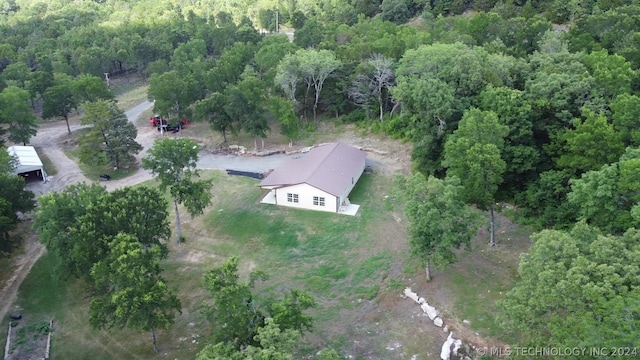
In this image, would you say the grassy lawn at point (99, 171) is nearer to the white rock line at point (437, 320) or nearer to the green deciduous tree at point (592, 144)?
the white rock line at point (437, 320)

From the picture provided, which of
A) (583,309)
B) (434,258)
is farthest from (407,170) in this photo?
(583,309)

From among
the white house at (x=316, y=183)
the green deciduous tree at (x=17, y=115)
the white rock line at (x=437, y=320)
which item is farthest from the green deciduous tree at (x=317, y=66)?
the white rock line at (x=437, y=320)

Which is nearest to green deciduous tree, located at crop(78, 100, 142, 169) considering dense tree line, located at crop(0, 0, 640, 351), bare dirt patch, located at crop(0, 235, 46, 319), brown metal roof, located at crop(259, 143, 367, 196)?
dense tree line, located at crop(0, 0, 640, 351)

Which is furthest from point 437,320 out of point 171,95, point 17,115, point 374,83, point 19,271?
point 17,115

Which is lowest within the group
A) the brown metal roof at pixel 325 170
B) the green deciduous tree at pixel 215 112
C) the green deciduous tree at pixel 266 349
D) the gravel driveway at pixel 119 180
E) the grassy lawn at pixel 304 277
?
the grassy lawn at pixel 304 277

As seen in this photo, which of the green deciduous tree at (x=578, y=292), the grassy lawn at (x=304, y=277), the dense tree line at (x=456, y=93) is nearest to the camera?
the green deciduous tree at (x=578, y=292)

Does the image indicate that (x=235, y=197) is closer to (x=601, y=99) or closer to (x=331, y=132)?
(x=331, y=132)
